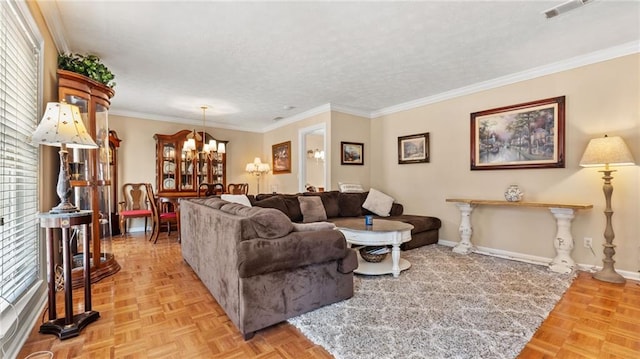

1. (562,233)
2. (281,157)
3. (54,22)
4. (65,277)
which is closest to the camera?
(65,277)

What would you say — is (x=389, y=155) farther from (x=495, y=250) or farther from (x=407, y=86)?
(x=495, y=250)

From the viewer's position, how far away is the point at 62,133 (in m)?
1.88

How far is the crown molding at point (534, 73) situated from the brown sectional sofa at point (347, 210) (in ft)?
5.77

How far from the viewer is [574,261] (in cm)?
330

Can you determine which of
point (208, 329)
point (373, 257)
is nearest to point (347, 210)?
point (373, 257)

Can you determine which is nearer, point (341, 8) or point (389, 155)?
point (341, 8)

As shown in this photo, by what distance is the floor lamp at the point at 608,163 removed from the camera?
277 cm

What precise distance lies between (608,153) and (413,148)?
2.47 meters

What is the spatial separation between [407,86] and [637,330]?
3.33 m

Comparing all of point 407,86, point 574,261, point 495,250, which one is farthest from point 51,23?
point 574,261

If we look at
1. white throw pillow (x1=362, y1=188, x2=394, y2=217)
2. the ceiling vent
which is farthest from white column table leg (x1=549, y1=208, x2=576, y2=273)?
white throw pillow (x1=362, y1=188, x2=394, y2=217)

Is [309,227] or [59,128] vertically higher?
[59,128]

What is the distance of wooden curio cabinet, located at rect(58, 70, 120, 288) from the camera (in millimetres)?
2762

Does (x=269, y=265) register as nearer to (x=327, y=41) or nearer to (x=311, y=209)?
(x=327, y=41)
